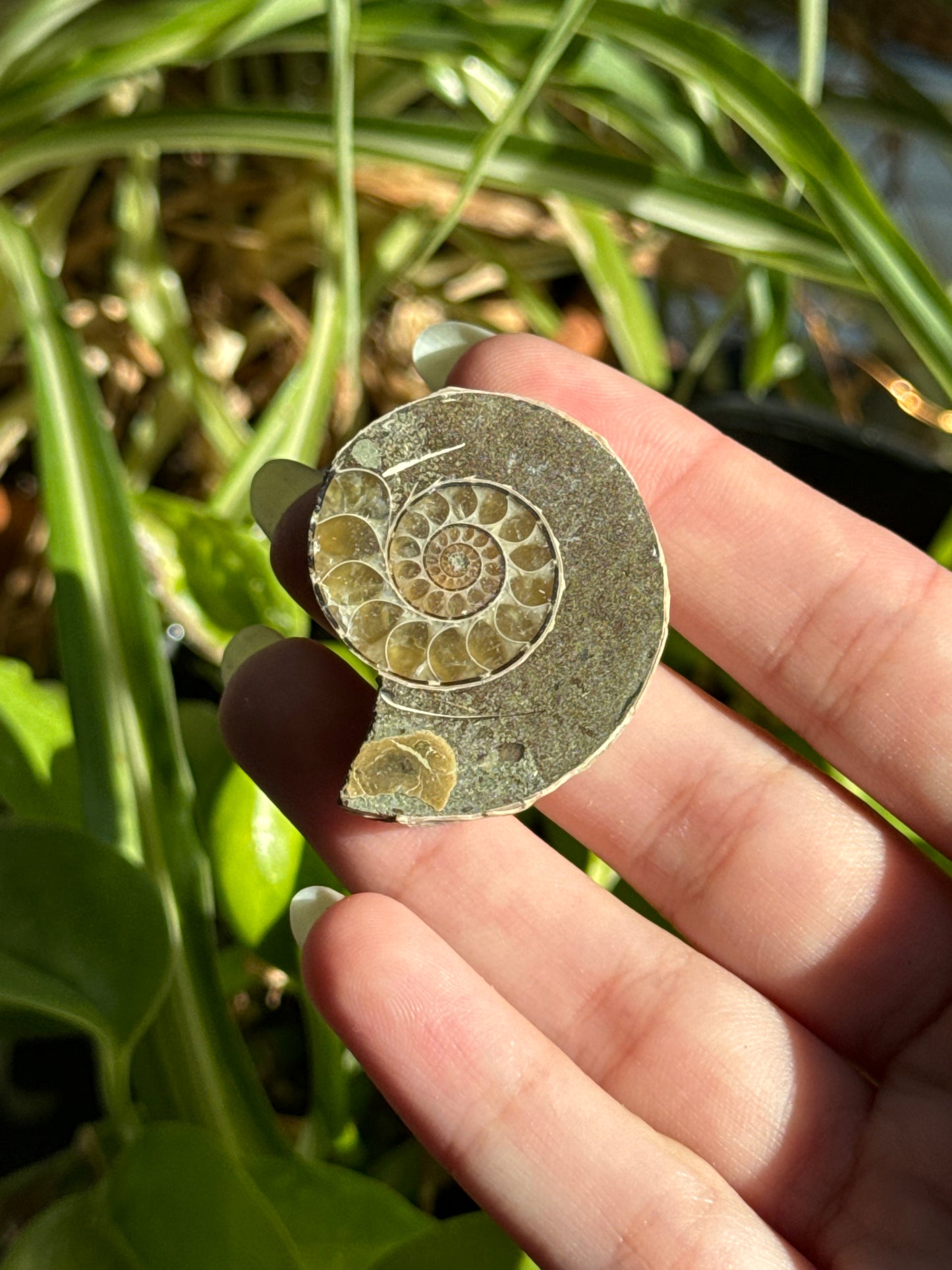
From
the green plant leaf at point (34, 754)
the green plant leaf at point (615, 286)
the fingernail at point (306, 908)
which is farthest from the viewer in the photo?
the green plant leaf at point (615, 286)

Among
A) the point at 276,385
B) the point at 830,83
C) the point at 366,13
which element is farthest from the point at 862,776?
the point at 830,83

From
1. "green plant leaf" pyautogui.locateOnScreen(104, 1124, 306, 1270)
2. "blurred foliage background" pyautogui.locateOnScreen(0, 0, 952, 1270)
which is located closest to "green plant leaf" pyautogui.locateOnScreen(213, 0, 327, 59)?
"blurred foliage background" pyautogui.locateOnScreen(0, 0, 952, 1270)

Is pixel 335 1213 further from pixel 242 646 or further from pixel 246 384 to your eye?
pixel 246 384

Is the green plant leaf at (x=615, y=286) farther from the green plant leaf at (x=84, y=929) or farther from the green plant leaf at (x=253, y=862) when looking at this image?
the green plant leaf at (x=84, y=929)

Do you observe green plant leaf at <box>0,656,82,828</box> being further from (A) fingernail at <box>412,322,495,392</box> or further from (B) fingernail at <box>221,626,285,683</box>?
(A) fingernail at <box>412,322,495,392</box>

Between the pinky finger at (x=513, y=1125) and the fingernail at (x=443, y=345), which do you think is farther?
the fingernail at (x=443, y=345)

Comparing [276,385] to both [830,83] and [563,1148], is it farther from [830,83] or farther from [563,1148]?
[563,1148]

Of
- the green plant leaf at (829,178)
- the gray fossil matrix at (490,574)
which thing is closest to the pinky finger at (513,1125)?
the gray fossil matrix at (490,574)
